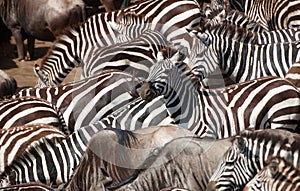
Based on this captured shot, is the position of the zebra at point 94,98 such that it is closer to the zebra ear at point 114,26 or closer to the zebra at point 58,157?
the zebra at point 58,157

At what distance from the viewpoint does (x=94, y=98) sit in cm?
966

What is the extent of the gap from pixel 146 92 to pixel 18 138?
1346mm

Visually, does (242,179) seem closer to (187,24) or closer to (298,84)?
(298,84)

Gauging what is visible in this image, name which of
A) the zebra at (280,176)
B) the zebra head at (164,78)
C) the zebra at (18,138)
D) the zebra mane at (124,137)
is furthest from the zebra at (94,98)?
the zebra at (280,176)

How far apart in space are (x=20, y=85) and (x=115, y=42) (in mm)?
2809

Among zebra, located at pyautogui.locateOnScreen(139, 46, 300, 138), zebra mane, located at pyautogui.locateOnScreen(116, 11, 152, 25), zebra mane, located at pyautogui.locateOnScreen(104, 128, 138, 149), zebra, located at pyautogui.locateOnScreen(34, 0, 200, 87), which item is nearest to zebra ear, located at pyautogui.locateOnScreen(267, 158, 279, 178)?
zebra mane, located at pyautogui.locateOnScreen(104, 128, 138, 149)

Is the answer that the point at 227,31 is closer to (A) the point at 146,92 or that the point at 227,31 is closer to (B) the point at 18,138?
(A) the point at 146,92

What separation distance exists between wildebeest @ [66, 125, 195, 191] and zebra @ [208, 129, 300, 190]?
0.71 metres

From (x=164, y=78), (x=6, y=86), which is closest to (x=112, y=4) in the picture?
(x=6, y=86)

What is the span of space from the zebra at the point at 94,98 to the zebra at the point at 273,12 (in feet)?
11.9

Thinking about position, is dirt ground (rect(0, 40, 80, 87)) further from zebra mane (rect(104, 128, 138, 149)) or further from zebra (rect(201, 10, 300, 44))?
zebra mane (rect(104, 128, 138, 149))

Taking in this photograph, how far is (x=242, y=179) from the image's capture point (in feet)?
23.4

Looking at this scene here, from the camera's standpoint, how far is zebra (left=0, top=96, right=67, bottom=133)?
362 inches

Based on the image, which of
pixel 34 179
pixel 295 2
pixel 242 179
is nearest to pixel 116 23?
pixel 295 2
